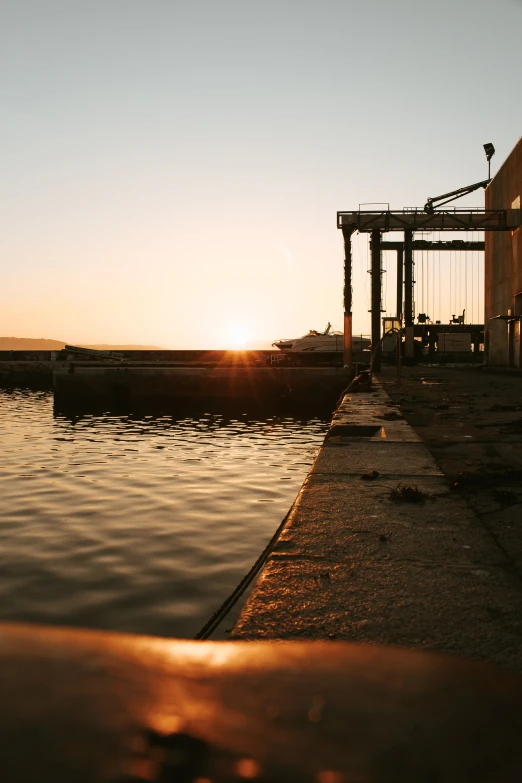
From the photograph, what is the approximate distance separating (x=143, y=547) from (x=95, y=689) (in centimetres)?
491

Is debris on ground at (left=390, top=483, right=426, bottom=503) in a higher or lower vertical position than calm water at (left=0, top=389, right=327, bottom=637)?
higher

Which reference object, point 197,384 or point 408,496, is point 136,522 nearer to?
point 408,496

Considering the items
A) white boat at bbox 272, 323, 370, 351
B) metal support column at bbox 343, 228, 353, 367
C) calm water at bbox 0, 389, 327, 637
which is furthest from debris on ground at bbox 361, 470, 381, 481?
white boat at bbox 272, 323, 370, 351

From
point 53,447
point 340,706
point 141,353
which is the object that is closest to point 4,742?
point 340,706

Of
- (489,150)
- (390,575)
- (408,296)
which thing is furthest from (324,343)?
(390,575)

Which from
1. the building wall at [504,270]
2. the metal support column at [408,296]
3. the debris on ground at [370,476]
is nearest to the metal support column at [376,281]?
the building wall at [504,270]

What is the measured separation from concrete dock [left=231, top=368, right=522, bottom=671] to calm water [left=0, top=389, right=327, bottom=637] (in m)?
1.28

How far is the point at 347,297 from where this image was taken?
28.9 meters

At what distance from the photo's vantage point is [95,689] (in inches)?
47.8

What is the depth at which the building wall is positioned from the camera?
96.2 feet

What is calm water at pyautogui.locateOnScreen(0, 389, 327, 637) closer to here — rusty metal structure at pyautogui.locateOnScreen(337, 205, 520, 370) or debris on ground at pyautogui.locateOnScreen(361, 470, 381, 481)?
debris on ground at pyautogui.locateOnScreen(361, 470, 381, 481)

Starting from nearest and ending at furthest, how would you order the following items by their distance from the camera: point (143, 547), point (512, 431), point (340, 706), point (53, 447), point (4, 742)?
point (4, 742)
point (340, 706)
point (143, 547)
point (512, 431)
point (53, 447)

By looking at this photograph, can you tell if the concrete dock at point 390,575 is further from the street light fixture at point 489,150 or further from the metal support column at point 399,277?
the metal support column at point 399,277

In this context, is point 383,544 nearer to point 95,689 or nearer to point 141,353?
point 95,689
